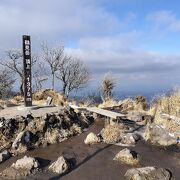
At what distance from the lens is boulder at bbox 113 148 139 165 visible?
12625 millimetres

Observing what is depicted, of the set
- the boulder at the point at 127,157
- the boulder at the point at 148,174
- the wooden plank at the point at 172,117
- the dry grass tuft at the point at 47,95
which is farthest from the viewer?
the dry grass tuft at the point at 47,95

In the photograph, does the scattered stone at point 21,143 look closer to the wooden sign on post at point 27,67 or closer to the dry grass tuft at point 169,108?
the wooden sign on post at point 27,67

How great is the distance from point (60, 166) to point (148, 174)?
2.92 m

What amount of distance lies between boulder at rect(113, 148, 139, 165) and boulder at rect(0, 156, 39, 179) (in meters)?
2.99

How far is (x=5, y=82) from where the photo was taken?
41031 millimetres

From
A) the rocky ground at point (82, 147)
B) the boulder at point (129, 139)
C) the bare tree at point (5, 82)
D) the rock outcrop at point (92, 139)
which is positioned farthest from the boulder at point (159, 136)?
the bare tree at point (5, 82)

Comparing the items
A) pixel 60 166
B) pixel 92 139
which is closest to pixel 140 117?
pixel 92 139

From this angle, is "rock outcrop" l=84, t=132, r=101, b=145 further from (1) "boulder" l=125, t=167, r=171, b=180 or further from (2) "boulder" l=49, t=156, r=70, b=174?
(1) "boulder" l=125, t=167, r=171, b=180

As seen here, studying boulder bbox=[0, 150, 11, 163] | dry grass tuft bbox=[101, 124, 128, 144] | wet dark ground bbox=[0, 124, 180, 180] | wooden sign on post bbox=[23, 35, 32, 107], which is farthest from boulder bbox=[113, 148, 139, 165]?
wooden sign on post bbox=[23, 35, 32, 107]

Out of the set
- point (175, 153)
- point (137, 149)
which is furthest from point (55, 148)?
point (175, 153)

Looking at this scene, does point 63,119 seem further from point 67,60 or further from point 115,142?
point 67,60

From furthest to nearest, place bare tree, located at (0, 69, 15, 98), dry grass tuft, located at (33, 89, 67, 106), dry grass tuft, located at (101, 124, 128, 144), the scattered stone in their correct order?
bare tree, located at (0, 69, 15, 98)
dry grass tuft, located at (33, 89, 67, 106)
dry grass tuft, located at (101, 124, 128, 144)
the scattered stone

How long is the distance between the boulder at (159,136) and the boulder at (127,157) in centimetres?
225

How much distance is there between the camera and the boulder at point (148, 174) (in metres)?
11.3
